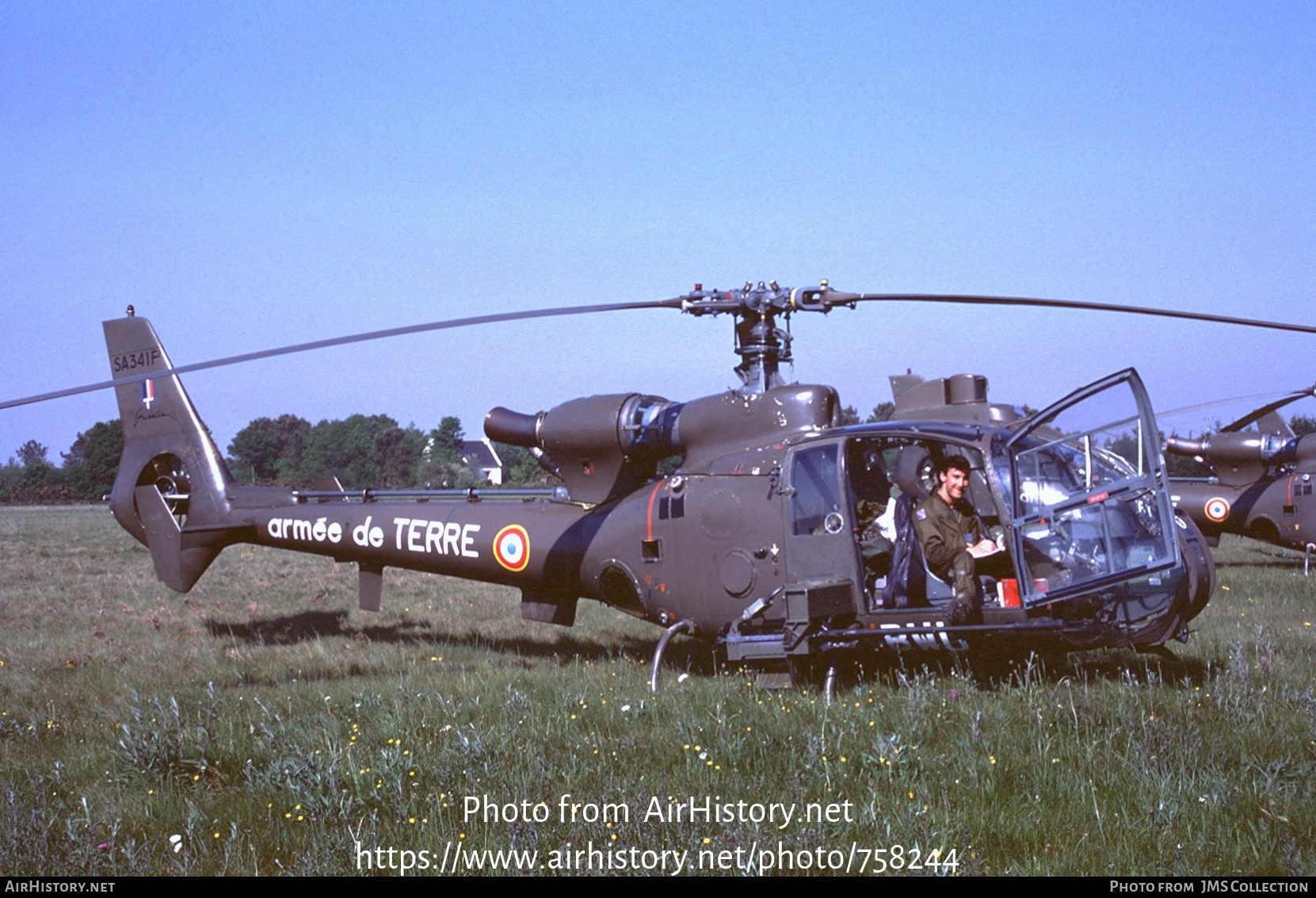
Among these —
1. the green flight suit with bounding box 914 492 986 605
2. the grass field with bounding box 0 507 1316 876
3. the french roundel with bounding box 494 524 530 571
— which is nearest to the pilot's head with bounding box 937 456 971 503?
the green flight suit with bounding box 914 492 986 605

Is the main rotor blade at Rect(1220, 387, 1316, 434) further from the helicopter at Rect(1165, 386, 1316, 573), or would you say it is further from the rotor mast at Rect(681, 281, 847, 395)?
the rotor mast at Rect(681, 281, 847, 395)

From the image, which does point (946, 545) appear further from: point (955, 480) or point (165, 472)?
point (165, 472)

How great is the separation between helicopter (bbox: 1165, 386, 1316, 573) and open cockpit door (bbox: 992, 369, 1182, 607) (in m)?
10.9

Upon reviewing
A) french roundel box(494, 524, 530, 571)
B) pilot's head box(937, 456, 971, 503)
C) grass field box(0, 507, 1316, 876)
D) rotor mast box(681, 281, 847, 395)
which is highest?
rotor mast box(681, 281, 847, 395)

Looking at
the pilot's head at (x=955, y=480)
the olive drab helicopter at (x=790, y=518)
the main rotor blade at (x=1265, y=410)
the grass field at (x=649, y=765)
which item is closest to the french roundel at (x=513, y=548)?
the olive drab helicopter at (x=790, y=518)

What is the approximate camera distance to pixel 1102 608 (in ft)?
25.2

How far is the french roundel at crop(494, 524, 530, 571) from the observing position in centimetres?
1056

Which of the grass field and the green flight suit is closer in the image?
the grass field

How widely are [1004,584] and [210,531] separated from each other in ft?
30.5

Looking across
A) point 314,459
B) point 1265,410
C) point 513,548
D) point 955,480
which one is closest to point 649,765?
point 955,480

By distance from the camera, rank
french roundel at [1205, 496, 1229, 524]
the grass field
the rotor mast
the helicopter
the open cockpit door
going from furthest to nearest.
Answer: french roundel at [1205, 496, 1229, 524] < the helicopter < the rotor mast < the open cockpit door < the grass field

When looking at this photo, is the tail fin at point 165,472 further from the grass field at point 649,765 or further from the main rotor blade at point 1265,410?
the main rotor blade at point 1265,410

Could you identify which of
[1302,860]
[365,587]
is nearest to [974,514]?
[1302,860]
